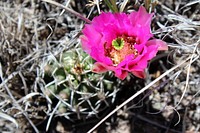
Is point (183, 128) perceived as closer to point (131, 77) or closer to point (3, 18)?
point (131, 77)

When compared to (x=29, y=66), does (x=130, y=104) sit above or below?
below

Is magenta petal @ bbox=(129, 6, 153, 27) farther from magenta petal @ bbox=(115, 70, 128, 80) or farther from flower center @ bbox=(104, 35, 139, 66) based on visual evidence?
magenta petal @ bbox=(115, 70, 128, 80)

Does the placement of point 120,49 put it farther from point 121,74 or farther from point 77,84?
point 77,84

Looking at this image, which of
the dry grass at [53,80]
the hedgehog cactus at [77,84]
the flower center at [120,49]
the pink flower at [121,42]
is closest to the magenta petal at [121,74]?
the pink flower at [121,42]

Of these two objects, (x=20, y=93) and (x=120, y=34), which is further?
(x=20, y=93)

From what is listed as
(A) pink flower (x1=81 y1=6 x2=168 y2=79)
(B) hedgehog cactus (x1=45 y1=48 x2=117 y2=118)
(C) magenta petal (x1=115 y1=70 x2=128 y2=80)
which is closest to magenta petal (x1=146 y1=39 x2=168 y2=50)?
(A) pink flower (x1=81 y1=6 x2=168 y2=79)

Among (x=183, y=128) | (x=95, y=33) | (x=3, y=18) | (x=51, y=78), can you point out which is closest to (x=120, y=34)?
(x=95, y=33)

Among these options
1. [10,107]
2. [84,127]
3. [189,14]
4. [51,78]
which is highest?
[189,14]

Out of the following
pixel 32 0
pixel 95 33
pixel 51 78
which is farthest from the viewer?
pixel 32 0
